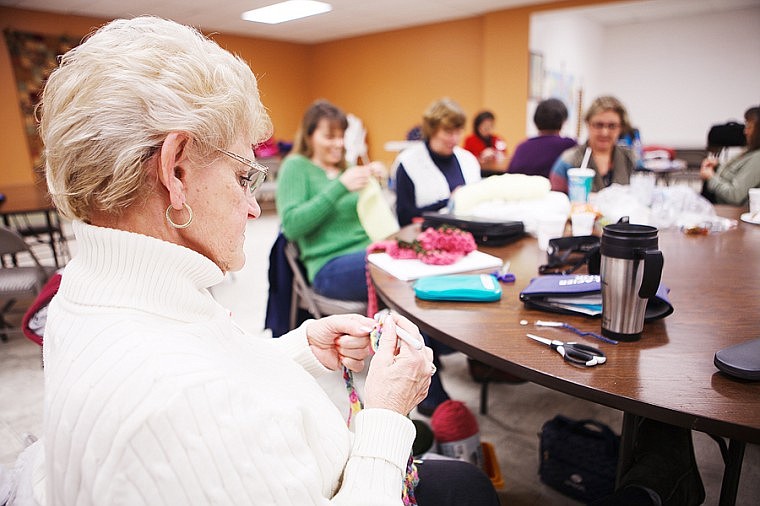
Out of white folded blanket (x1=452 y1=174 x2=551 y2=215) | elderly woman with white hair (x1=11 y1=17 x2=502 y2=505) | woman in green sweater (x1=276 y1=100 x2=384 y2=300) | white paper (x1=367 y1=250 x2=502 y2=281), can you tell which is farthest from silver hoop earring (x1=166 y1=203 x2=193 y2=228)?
white folded blanket (x1=452 y1=174 x2=551 y2=215)

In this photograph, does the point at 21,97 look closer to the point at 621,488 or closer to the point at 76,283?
the point at 76,283

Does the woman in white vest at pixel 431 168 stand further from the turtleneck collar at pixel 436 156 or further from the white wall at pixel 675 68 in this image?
the white wall at pixel 675 68

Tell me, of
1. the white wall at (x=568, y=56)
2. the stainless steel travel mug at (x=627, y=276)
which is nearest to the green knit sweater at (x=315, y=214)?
the stainless steel travel mug at (x=627, y=276)

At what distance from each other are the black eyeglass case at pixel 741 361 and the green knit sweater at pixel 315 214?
1610mm

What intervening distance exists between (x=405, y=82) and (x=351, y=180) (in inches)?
304

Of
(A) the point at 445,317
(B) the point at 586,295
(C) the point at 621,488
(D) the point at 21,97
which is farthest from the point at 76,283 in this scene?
(D) the point at 21,97

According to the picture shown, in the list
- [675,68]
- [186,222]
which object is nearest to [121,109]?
[186,222]

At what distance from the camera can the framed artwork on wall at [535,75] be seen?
7359 millimetres

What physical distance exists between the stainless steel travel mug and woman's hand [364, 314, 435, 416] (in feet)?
1.26

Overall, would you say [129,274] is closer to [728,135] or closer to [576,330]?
[576,330]

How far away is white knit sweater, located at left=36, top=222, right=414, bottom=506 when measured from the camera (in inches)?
20.9

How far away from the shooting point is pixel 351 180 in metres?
2.17

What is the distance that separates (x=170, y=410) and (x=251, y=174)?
428 mm

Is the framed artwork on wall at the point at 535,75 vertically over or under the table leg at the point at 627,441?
over
